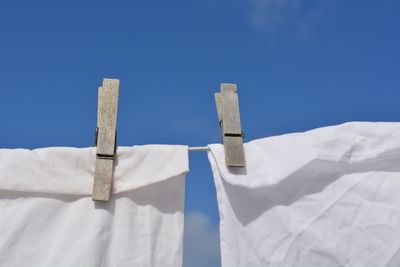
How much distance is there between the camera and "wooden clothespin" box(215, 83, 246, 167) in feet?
4.03

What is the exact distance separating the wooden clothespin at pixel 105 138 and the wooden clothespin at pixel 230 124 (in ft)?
1.02

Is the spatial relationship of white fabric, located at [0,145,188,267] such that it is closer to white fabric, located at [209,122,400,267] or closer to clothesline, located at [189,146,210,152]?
clothesline, located at [189,146,210,152]

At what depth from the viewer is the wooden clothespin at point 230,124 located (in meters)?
1.23

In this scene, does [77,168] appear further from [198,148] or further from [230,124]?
[230,124]

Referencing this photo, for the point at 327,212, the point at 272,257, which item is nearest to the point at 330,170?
the point at 327,212

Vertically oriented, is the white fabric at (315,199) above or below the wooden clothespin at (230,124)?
below

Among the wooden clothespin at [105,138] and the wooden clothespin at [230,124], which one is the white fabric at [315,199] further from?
the wooden clothespin at [105,138]

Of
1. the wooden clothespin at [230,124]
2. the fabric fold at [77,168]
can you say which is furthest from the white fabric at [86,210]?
the wooden clothespin at [230,124]

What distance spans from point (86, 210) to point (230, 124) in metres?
0.47

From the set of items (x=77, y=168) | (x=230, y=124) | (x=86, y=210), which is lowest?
(x=86, y=210)

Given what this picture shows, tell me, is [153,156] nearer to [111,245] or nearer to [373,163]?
[111,245]

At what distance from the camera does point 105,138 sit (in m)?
1.18

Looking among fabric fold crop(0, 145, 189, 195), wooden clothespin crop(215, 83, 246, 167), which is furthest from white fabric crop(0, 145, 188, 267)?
wooden clothespin crop(215, 83, 246, 167)

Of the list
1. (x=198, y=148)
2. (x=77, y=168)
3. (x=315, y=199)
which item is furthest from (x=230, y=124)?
(x=77, y=168)
